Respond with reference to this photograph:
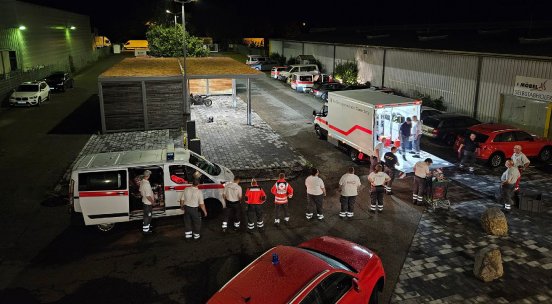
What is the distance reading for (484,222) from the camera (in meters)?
11.5

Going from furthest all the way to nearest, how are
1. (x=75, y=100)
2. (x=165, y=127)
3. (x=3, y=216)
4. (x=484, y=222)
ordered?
(x=75, y=100) → (x=165, y=127) → (x=3, y=216) → (x=484, y=222)

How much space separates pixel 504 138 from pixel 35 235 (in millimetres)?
15566

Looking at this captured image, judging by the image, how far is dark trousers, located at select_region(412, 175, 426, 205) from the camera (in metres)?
13.1

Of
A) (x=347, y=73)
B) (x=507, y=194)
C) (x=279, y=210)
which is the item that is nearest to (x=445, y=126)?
(x=507, y=194)

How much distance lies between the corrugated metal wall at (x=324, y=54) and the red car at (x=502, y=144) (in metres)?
26.6

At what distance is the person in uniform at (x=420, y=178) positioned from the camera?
12961mm

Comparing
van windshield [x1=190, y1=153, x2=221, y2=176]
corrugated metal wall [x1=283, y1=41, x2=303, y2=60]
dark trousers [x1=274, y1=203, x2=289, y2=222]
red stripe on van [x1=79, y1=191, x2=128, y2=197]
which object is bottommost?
dark trousers [x1=274, y1=203, x2=289, y2=222]

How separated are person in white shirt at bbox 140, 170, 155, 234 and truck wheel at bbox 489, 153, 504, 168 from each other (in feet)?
39.8

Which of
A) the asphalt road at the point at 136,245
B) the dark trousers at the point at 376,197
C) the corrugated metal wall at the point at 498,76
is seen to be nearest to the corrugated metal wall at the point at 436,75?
the corrugated metal wall at the point at 498,76

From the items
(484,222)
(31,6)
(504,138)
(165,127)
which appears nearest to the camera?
(484,222)

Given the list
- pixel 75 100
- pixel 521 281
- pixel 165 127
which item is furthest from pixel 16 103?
pixel 521 281

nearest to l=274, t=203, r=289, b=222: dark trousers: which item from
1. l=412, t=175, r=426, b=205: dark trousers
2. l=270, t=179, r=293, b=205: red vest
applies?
l=270, t=179, r=293, b=205: red vest

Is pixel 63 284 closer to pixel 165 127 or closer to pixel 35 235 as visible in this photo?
pixel 35 235

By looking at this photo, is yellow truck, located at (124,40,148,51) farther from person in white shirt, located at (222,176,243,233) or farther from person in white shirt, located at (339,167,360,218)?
person in white shirt, located at (339,167,360,218)
